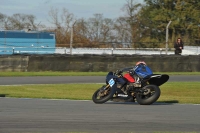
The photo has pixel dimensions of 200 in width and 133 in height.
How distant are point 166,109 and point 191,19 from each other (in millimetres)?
48723

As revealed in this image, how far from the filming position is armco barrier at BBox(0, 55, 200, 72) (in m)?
28.4

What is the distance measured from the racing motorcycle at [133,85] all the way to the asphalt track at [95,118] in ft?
1.15

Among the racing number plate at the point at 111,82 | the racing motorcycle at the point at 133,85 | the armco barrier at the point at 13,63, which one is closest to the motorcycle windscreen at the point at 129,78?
the racing motorcycle at the point at 133,85

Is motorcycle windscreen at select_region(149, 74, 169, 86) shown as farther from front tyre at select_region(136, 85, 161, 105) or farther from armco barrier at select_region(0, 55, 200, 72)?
armco barrier at select_region(0, 55, 200, 72)

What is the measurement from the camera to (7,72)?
2822 cm

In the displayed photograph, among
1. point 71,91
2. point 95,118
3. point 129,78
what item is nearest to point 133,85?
point 129,78

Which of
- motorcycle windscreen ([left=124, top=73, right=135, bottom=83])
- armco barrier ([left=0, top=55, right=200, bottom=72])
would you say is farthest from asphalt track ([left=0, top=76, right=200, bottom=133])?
armco barrier ([left=0, top=55, right=200, bottom=72])

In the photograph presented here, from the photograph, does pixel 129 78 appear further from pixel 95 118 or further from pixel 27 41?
pixel 27 41

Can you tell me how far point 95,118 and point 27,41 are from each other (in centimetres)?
3342

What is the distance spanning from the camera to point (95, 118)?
33.9ft

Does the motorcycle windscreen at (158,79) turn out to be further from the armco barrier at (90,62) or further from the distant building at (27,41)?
the distant building at (27,41)

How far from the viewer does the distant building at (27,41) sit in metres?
39.7

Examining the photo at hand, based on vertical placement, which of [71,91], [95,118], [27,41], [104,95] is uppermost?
[27,41]

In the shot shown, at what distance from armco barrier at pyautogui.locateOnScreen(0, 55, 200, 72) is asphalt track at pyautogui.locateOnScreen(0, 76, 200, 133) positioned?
15.0m
